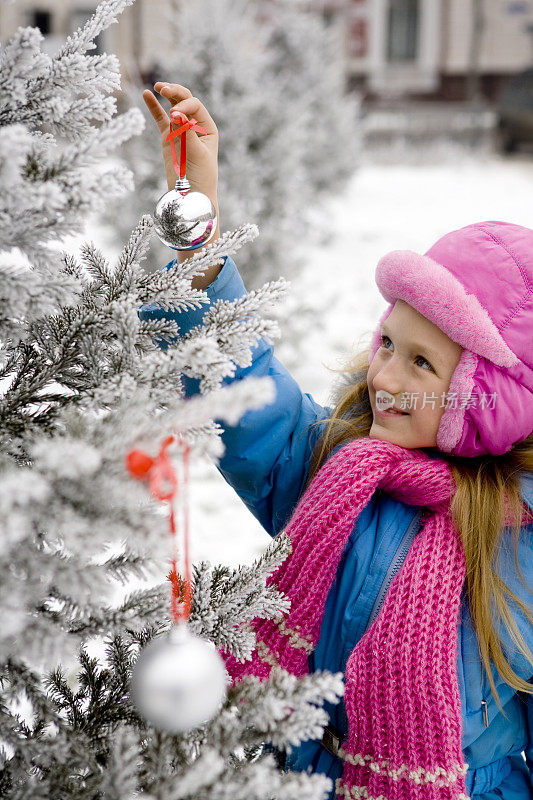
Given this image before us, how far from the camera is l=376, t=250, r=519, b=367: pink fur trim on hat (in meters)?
1.29

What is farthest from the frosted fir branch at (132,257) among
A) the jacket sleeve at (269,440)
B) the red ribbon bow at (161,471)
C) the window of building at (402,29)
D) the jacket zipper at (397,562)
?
the window of building at (402,29)

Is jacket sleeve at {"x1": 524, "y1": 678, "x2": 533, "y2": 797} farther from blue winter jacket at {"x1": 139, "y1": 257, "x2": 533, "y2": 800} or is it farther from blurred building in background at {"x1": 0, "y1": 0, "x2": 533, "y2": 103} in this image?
blurred building in background at {"x1": 0, "y1": 0, "x2": 533, "y2": 103}

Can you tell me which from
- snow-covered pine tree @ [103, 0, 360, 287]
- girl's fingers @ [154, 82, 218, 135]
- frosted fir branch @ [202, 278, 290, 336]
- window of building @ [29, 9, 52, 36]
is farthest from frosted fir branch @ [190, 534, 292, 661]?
window of building @ [29, 9, 52, 36]

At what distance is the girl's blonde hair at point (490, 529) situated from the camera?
1294 millimetres

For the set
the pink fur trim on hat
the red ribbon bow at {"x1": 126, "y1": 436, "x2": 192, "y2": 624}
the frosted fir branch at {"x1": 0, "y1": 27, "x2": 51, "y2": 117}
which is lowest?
the pink fur trim on hat

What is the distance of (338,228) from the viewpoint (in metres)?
11.3

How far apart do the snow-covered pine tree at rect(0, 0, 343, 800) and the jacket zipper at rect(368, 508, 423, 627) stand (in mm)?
318

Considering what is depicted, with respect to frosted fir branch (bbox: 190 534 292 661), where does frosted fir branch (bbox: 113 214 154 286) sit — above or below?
above

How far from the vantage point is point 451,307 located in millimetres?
1291

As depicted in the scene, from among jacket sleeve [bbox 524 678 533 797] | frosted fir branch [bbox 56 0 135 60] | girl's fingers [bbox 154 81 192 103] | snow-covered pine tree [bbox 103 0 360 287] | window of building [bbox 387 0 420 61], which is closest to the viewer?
frosted fir branch [bbox 56 0 135 60]

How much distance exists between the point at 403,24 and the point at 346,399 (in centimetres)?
2618

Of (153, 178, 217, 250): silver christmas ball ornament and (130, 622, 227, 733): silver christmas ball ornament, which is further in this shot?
(153, 178, 217, 250): silver christmas ball ornament

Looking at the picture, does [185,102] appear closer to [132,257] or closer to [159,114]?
[159,114]

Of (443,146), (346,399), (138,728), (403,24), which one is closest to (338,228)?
(443,146)
